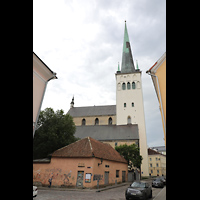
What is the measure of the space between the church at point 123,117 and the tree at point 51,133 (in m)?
17.6

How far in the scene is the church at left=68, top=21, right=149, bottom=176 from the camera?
39594 mm

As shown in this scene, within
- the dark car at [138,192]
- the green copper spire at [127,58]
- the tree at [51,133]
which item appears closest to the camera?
the dark car at [138,192]

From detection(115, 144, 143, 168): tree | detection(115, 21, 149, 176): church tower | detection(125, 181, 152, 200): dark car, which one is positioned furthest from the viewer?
detection(115, 21, 149, 176): church tower

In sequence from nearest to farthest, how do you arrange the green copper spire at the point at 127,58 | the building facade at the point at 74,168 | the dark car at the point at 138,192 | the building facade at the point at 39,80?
the building facade at the point at 39,80, the dark car at the point at 138,192, the building facade at the point at 74,168, the green copper spire at the point at 127,58

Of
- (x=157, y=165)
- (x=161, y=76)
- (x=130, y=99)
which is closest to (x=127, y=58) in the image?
(x=130, y=99)

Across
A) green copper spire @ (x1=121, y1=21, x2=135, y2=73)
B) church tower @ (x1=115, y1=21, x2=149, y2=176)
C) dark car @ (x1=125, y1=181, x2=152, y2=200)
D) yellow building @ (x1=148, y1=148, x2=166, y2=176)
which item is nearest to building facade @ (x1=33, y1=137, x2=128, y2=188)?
dark car @ (x1=125, y1=181, x2=152, y2=200)

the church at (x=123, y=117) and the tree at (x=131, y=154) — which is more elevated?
the church at (x=123, y=117)

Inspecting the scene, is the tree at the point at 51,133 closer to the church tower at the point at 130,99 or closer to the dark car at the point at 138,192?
the dark car at the point at 138,192

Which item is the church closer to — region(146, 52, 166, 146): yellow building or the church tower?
the church tower

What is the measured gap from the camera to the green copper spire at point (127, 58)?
49.9 m

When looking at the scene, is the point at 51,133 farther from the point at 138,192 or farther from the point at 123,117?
the point at 123,117

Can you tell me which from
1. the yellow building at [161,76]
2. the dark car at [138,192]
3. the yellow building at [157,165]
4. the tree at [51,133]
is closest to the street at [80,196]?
the dark car at [138,192]
